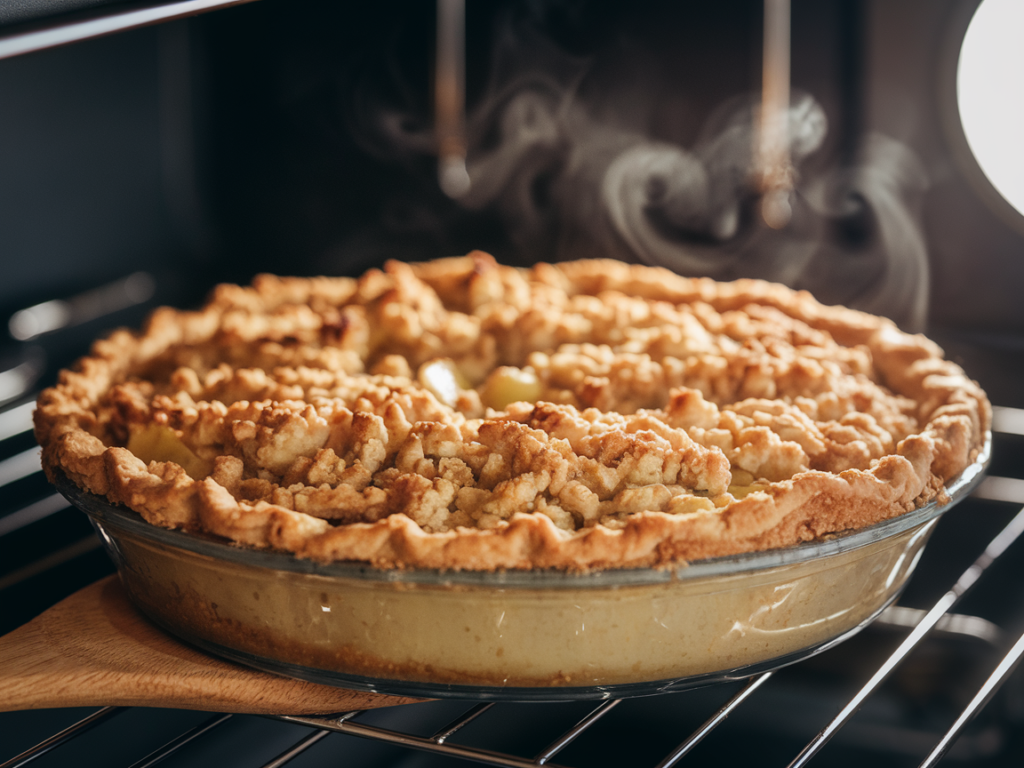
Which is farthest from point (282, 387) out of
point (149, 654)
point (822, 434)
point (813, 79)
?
point (813, 79)

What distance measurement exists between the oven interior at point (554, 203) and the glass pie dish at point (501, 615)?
46 cm

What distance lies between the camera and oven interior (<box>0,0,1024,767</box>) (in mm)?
1466

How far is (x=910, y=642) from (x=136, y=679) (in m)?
0.73

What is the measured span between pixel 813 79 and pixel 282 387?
1.29 metres

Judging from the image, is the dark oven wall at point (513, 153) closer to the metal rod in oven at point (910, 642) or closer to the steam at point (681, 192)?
the steam at point (681, 192)

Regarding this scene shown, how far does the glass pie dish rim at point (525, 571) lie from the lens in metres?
0.74

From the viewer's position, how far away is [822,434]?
3.17 feet

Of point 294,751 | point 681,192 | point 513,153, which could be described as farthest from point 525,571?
point 513,153

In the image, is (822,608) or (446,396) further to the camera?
(446,396)

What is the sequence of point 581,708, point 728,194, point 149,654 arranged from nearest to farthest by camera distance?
1. point 149,654
2. point 581,708
3. point 728,194

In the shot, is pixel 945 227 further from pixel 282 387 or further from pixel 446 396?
pixel 282 387

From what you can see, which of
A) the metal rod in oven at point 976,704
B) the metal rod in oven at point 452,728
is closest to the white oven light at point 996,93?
the metal rod in oven at point 976,704

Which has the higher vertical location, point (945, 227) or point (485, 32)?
point (485, 32)

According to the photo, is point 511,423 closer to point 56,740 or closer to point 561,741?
point 561,741
